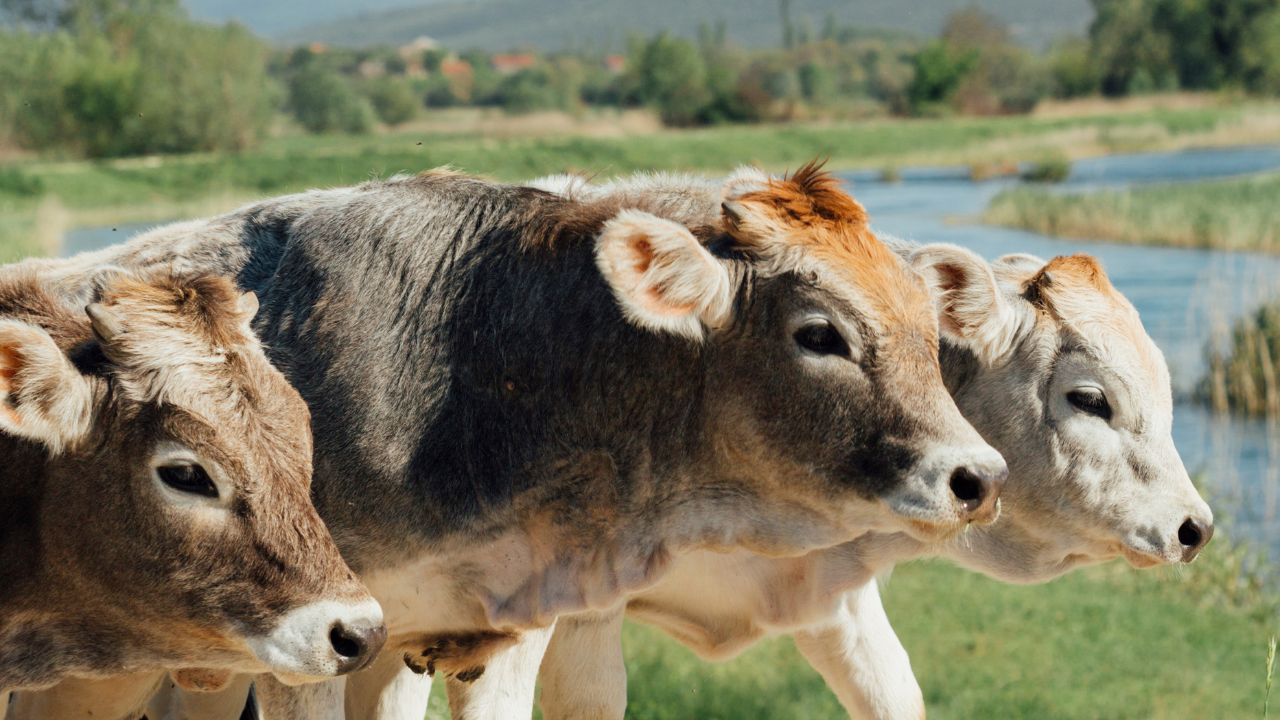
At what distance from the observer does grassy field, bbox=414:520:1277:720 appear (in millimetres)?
10352

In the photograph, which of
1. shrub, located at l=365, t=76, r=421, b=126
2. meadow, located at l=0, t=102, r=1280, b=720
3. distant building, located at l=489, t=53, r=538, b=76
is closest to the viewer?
meadow, located at l=0, t=102, r=1280, b=720

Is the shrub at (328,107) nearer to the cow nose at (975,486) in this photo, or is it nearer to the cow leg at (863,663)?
the cow leg at (863,663)

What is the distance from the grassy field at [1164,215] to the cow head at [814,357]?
33.1m

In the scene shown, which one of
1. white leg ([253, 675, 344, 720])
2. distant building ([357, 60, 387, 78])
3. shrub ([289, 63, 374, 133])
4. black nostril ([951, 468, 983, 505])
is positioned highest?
black nostril ([951, 468, 983, 505])

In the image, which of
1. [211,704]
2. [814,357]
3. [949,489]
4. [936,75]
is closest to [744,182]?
[814,357]

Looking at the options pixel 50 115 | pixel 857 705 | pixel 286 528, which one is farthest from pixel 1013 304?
pixel 50 115

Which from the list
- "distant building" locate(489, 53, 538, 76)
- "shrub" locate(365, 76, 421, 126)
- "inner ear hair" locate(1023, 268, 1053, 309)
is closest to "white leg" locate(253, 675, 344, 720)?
"inner ear hair" locate(1023, 268, 1053, 309)

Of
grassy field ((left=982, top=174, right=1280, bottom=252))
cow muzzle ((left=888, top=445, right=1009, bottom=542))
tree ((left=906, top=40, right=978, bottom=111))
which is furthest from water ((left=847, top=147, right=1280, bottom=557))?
tree ((left=906, top=40, right=978, bottom=111))

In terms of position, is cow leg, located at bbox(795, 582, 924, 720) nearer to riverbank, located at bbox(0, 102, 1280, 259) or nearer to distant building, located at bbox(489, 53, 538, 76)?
riverbank, located at bbox(0, 102, 1280, 259)

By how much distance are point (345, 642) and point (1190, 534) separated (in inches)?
144

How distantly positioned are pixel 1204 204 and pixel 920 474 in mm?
38569

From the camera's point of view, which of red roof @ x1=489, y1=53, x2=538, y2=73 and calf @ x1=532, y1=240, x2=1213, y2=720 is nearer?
calf @ x1=532, y1=240, x2=1213, y2=720

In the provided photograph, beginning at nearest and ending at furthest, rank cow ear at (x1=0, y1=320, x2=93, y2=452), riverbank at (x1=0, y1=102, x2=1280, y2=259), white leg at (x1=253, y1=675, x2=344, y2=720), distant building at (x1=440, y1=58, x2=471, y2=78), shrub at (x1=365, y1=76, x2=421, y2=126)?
1. cow ear at (x1=0, y1=320, x2=93, y2=452)
2. white leg at (x1=253, y1=675, x2=344, y2=720)
3. riverbank at (x1=0, y1=102, x2=1280, y2=259)
4. shrub at (x1=365, y1=76, x2=421, y2=126)
5. distant building at (x1=440, y1=58, x2=471, y2=78)

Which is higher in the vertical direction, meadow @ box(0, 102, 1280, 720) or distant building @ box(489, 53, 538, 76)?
meadow @ box(0, 102, 1280, 720)
